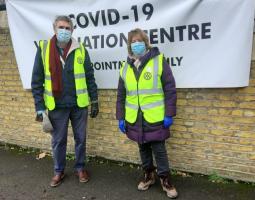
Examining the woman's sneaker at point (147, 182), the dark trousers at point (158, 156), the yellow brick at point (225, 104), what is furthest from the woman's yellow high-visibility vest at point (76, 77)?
the yellow brick at point (225, 104)

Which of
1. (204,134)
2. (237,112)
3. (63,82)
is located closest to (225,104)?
(237,112)

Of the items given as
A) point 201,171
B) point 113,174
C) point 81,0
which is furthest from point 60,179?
point 81,0

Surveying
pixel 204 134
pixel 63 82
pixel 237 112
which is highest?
pixel 63 82

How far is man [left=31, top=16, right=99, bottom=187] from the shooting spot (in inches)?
156

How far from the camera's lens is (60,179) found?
440 cm

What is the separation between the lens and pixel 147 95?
365cm

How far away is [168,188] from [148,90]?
3.49 feet

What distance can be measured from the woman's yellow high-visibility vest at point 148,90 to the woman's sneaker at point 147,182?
0.72 m

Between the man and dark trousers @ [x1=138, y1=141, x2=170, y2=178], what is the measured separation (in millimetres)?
749

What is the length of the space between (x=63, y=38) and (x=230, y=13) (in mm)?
1710

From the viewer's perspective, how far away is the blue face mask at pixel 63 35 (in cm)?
390

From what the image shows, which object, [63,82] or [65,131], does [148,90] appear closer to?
[63,82]

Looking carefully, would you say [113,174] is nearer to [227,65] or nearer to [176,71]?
[176,71]

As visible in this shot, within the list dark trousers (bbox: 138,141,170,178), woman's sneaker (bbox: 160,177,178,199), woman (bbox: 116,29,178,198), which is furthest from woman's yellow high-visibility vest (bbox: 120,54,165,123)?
woman's sneaker (bbox: 160,177,178,199)
